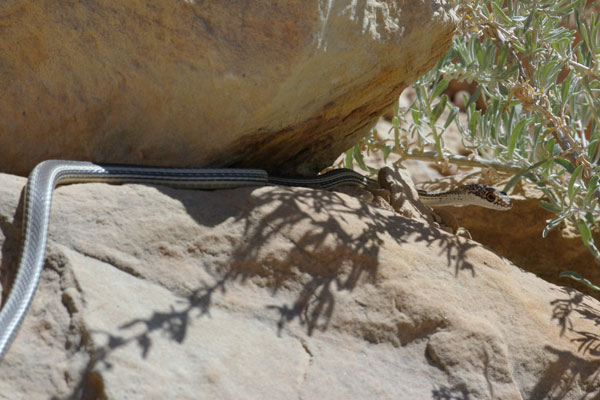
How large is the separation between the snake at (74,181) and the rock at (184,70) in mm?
190

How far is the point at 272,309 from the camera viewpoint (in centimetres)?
297

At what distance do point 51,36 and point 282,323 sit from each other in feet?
6.66

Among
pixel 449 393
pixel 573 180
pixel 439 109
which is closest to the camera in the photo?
pixel 449 393

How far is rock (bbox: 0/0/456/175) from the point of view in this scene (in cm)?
340

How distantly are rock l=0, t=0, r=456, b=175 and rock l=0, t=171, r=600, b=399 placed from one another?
1.37 feet

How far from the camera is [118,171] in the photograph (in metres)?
3.44

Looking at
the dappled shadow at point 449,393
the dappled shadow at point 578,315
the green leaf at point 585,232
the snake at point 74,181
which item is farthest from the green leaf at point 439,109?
the dappled shadow at point 449,393

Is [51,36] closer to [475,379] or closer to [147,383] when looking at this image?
[147,383]

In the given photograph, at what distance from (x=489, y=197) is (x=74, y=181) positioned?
311 cm

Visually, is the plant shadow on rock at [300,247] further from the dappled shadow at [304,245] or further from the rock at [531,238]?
the rock at [531,238]

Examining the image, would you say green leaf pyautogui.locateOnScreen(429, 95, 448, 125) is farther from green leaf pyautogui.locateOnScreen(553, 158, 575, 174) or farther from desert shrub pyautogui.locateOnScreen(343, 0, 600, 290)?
green leaf pyautogui.locateOnScreen(553, 158, 575, 174)

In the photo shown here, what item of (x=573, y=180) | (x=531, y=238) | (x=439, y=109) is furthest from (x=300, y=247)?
(x=531, y=238)

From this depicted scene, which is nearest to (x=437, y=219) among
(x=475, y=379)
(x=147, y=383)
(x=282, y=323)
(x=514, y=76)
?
(x=514, y=76)

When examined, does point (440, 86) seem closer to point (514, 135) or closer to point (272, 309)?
point (514, 135)
